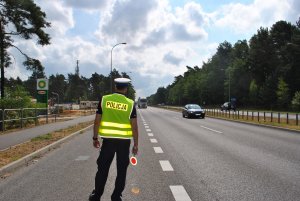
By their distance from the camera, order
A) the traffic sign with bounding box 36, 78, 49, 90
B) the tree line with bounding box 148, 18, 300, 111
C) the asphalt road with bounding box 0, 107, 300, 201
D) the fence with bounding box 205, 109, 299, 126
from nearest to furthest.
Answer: the asphalt road with bounding box 0, 107, 300, 201
the fence with bounding box 205, 109, 299, 126
the traffic sign with bounding box 36, 78, 49, 90
the tree line with bounding box 148, 18, 300, 111

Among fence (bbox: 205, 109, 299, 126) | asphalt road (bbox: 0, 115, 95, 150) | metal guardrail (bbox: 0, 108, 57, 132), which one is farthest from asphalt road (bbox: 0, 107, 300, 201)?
fence (bbox: 205, 109, 299, 126)

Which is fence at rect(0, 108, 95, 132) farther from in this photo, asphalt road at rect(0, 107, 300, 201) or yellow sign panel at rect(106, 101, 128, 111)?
yellow sign panel at rect(106, 101, 128, 111)

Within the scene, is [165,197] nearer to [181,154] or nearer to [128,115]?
[128,115]

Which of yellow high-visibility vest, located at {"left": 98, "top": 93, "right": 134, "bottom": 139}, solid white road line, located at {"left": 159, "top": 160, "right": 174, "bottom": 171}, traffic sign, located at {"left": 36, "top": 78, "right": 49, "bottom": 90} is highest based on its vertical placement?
traffic sign, located at {"left": 36, "top": 78, "right": 49, "bottom": 90}

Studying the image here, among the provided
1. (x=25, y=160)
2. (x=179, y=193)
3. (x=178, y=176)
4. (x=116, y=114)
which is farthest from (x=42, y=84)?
(x=116, y=114)

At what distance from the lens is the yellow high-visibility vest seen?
5.48 metres

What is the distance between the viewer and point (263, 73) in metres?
93.4

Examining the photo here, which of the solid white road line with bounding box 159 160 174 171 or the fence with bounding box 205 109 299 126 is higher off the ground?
the fence with bounding box 205 109 299 126

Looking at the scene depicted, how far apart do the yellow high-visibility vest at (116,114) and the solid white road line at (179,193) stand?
1.31 m

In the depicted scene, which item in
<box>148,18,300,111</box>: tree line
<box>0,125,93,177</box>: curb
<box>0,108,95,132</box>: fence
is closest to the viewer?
<box>0,125,93,177</box>: curb

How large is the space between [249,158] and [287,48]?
69.4m

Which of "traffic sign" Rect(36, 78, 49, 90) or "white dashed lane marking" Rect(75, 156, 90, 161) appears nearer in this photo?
"white dashed lane marking" Rect(75, 156, 90, 161)

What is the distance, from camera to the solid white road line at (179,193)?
19.7ft

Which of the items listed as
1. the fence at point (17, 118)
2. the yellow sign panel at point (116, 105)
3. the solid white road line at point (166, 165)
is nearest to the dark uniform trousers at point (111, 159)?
the yellow sign panel at point (116, 105)
